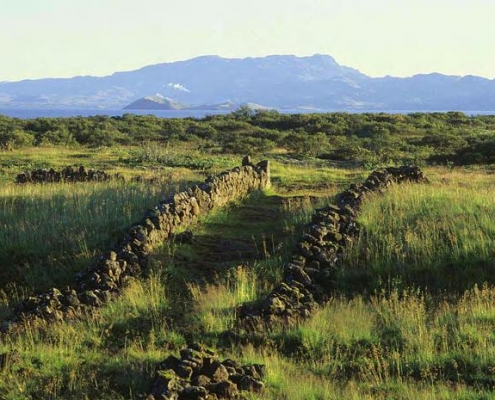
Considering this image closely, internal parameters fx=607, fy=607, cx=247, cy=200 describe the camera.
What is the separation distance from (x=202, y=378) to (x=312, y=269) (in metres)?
4.00

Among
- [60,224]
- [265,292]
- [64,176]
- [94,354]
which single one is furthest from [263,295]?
[64,176]

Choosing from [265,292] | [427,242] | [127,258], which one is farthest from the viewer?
[427,242]

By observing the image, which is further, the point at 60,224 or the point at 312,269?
the point at 60,224

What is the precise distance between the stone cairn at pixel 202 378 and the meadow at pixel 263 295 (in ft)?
0.46

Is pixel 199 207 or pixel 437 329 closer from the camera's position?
pixel 437 329

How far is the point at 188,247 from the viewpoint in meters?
10.8

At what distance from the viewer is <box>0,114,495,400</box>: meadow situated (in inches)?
231

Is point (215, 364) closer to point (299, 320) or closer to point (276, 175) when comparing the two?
point (299, 320)

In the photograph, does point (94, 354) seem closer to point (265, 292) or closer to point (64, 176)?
point (265, 292)

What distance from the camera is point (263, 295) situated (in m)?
8.48

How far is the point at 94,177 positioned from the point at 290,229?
789cm

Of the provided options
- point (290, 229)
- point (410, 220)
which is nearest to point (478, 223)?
point (410, 220)

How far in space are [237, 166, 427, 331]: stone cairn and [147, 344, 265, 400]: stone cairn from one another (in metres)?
1.40

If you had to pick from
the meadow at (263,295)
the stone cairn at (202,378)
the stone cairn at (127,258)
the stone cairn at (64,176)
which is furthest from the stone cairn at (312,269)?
the stone cairn at (64,176)
